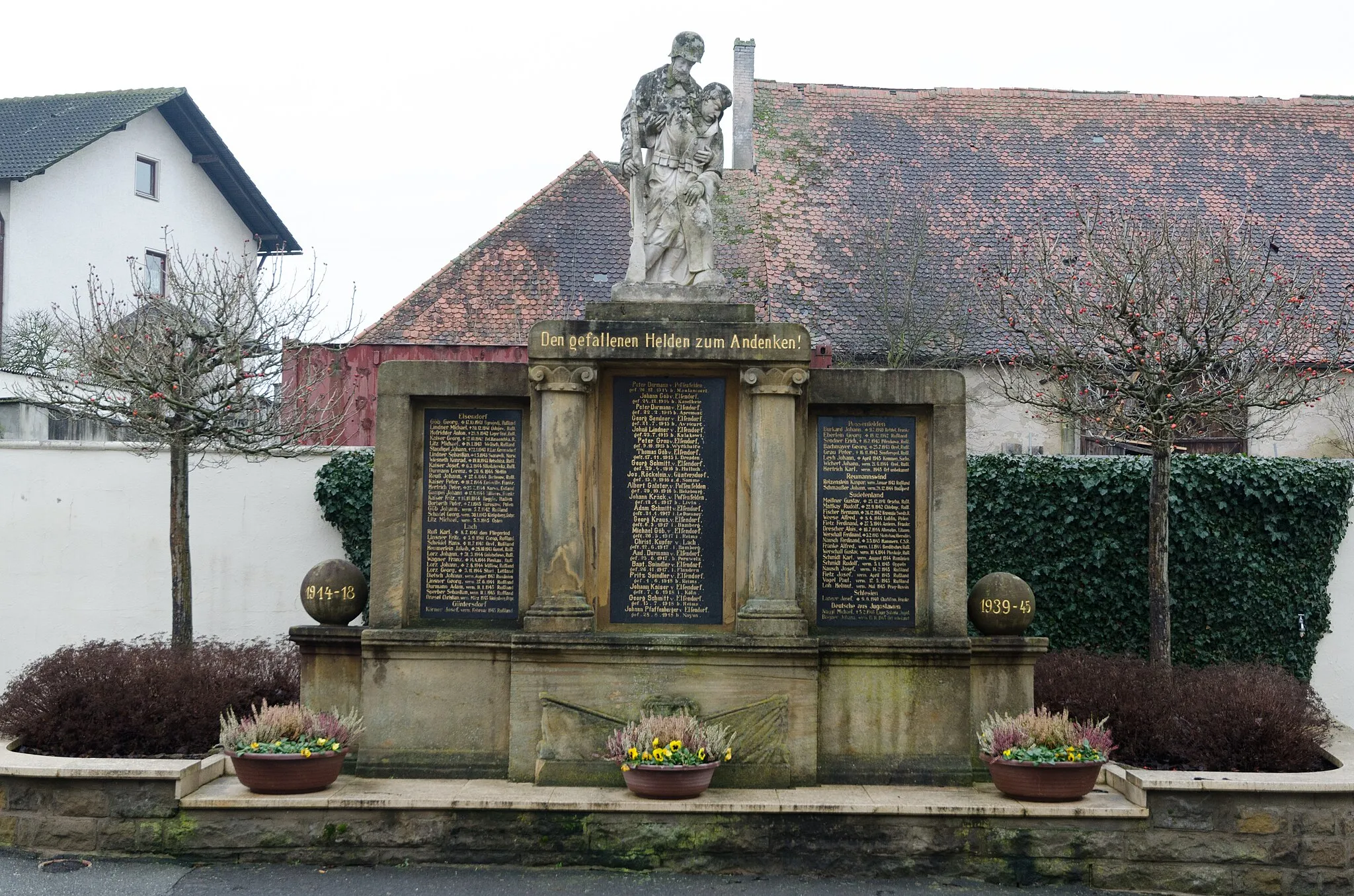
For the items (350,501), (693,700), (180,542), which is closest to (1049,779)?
(693,700)

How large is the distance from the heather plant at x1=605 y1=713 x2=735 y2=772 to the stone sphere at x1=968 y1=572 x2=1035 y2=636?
83.8 inches

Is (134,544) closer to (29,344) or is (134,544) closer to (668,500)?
(668,500)

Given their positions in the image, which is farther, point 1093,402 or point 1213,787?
point 1093,402

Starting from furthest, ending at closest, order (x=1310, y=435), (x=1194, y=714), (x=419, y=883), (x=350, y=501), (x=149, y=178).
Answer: (x=149, y=178), (x=1310, y=435), (x=350, y=501), (x=1194, y=714), (x=419, y=883)

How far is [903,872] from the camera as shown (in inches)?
320

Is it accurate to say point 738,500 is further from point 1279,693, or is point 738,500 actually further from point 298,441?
point 298,441

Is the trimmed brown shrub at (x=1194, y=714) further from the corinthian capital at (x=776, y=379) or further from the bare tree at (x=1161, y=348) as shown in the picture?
the corinthian capital at (x=776, y=379)

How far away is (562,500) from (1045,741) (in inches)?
141

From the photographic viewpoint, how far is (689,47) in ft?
31.6

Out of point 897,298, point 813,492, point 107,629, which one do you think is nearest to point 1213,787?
point 813,492

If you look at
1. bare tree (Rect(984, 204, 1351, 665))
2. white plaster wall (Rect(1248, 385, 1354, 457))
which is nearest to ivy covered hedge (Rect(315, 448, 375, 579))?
bare tree (Rect(984, 204, 1351, 665))

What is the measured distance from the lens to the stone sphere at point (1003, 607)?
931 cm

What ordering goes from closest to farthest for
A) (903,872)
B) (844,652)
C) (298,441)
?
(903,872)
(844,652)
(298,441)

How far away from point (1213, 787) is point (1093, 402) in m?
5.56
